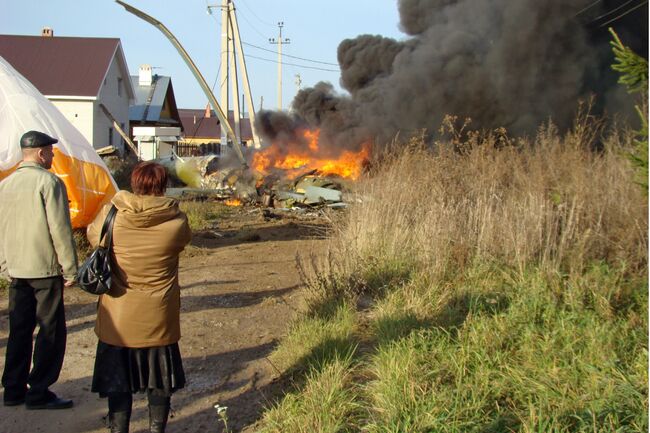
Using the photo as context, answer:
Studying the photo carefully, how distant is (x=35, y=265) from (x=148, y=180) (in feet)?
4.10

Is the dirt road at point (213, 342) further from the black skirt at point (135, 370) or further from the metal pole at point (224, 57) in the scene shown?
the metal pole at point (224, 57)

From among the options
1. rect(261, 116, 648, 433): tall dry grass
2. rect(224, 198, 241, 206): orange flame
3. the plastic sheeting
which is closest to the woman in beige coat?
rect(261, 116, 648, 433): tall dry grass

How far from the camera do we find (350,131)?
23.4 meters


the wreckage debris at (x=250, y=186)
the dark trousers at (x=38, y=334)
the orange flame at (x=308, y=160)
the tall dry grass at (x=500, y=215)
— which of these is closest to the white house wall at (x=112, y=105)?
the wreckage debris at (x=250, y=186)

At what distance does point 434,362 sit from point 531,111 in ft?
59.3

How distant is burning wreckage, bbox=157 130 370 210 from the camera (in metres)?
19.1

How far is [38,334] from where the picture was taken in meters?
4.68

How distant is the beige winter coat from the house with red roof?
2494 centimetres

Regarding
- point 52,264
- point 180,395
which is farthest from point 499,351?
point 52,264

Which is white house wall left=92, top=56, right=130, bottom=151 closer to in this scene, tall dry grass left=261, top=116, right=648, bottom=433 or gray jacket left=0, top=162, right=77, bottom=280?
tall dry grass left=261, top=116, right=648, bottom=433

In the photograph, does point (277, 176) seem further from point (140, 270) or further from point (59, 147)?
point (140, 270)

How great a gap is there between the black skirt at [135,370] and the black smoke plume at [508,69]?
59.2 feet

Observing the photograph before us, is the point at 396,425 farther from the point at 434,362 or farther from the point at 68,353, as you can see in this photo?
the point at 68,353

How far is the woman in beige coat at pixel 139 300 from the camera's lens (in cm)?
385
